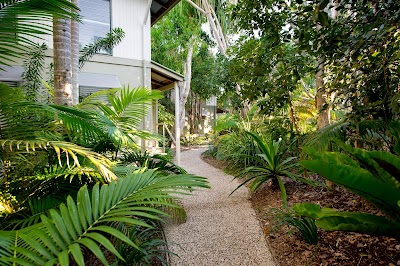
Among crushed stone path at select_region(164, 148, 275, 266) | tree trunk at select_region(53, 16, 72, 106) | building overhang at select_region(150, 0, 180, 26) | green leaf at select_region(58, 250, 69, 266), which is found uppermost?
building overhang at select_region(150, 0, 180, 26)

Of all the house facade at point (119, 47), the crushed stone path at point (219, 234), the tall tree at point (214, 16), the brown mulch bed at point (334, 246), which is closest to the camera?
the brown mulch bed at point (334, 246)

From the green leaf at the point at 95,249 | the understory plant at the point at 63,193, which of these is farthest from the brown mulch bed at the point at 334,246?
the green leaf at the point at 95,249

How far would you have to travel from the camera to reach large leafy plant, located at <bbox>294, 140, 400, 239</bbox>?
53.0 inches

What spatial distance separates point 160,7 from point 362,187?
8941 mm

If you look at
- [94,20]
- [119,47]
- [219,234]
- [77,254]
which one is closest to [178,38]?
[119,47]

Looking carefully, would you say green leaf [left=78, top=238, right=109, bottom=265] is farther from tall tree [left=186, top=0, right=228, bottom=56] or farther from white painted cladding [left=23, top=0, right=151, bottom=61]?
tall tree [left=186, top=0, right=228, bottom=56]

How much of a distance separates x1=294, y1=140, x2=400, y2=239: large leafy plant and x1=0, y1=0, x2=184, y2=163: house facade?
601cm

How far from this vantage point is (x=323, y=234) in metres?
2.51

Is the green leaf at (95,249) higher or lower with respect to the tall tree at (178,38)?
lower

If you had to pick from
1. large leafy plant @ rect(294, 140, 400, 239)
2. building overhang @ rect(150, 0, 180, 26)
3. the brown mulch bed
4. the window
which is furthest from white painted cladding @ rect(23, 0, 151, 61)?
large leafy plant @ rect(294, 140, 400, 239)

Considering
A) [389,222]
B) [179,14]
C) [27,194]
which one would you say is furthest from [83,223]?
[179,14]

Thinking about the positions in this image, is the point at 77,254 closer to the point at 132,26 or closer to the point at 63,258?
the point at 63,258

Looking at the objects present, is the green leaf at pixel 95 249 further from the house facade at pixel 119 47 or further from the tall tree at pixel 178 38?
the tall tree at pixel 178 38

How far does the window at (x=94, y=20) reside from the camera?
6688mm
